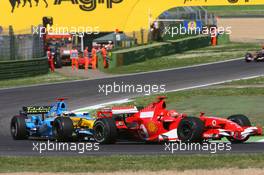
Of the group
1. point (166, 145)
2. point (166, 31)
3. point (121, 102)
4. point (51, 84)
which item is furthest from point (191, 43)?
point (166, 145)

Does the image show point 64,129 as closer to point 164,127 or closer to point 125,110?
point 125,110

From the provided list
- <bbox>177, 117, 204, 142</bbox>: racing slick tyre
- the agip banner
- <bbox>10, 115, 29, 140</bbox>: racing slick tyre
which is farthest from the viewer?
the agip banner

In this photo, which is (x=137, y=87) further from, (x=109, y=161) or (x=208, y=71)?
(x=109, y=161)

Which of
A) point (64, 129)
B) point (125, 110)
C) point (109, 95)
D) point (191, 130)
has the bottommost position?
point (109, 95)

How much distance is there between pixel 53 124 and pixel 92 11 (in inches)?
1754

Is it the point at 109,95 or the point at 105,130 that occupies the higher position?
the point at 105,130

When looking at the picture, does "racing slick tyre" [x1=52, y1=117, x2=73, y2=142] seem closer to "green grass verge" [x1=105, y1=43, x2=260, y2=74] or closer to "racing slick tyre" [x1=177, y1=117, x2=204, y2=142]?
"racing slick tyre" [x1=177, y1=117, x2=204, y2=142]

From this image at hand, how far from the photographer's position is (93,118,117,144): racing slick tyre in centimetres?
1533

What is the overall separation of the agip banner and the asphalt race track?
20127 mm

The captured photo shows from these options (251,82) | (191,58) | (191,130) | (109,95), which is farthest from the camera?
(191,58)

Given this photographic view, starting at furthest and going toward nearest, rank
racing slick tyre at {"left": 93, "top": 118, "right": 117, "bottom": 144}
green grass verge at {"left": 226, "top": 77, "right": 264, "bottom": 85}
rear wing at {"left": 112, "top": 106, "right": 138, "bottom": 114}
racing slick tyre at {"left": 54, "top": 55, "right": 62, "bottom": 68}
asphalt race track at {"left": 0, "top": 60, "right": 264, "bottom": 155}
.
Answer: racing slick tyre at {"left": 54, "top": 55, "right": 62, "bottom": 68}, green grass verge at {"left": 226, "top": 77, "right": 264, "bottom": 85}, rear wing at {"left": 112, "top": 106, "right": 138, "bottom": 114}, racing slick tyre at {"left": 93, "top": 118, "right": 117, "bottom": 144}, asphalt race track at {"left": 0, "top": 60, "right": 264, "bottom": 155}

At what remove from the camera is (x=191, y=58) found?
137ft

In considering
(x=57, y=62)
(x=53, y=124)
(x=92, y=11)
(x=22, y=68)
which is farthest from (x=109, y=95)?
(x=92, y=11)

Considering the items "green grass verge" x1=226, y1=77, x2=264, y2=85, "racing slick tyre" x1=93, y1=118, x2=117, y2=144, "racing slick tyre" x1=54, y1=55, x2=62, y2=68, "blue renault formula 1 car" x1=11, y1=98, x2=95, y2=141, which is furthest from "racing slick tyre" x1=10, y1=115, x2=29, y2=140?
"racing slick tyre" x1=54, y1=55, x2=62, y2=68
